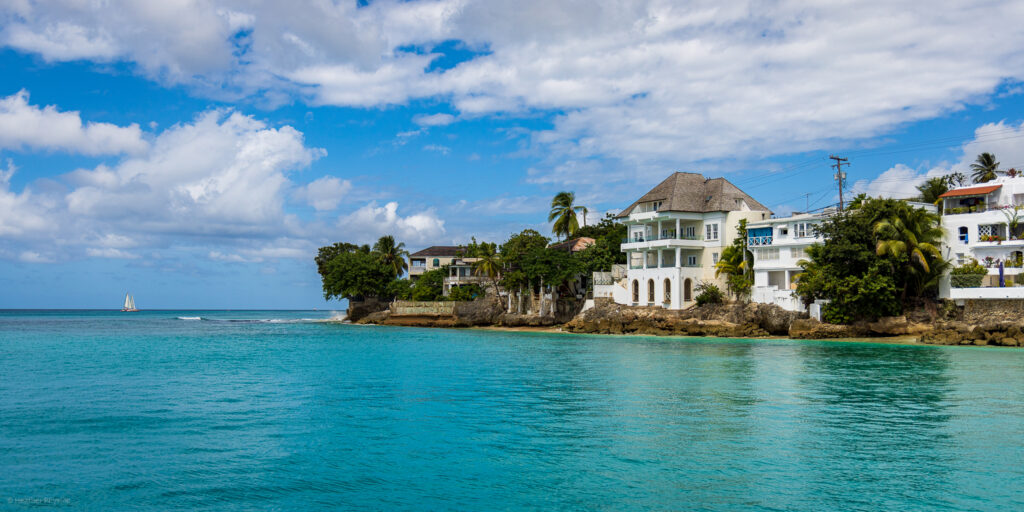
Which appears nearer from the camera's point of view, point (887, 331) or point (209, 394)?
point (209, 394)

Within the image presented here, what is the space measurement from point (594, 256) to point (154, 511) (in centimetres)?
6521

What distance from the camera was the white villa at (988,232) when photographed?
50031 millimetres

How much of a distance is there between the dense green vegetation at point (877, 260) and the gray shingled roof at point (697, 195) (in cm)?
1379

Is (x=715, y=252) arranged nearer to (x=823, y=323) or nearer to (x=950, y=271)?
(x=823, y=323)

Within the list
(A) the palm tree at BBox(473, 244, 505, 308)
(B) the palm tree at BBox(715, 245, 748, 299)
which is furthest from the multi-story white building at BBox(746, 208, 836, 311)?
(A) the palm tree at BBox(473, 244, 505, 308)

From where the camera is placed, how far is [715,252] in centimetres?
6700

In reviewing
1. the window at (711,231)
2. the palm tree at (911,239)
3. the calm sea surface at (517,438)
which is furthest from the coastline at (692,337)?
the calm sea surface at (517,438)

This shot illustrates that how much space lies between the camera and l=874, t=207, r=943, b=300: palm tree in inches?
1986

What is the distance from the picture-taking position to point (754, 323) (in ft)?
192

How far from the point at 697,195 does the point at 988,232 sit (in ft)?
79.8

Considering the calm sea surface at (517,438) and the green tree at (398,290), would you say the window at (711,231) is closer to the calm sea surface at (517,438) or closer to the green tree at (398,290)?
the calm sea surface at (517,438)

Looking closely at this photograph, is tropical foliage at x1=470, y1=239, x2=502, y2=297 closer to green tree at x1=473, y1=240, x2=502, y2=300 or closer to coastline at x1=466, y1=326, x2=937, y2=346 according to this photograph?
green tree at x1=473, y1=240, x2=502, y2=300

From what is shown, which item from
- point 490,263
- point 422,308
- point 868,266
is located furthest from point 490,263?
point 868,266

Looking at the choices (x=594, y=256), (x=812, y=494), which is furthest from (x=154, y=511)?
(x=594, y=256)
